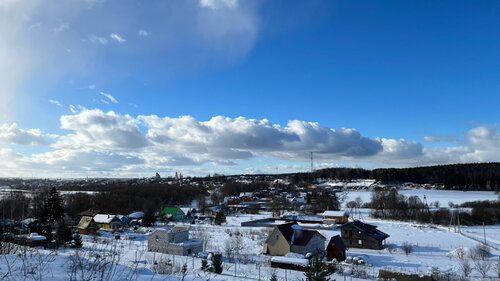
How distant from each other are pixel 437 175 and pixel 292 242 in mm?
133264

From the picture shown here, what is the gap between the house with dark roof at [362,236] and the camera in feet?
103

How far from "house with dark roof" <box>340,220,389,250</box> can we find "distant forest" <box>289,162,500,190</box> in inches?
4020

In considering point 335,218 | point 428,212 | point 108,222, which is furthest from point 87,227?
point 428,212

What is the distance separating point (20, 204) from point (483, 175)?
143m

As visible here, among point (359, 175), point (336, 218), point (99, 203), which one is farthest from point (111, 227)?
point (359, 175)

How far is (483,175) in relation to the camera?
115438 millimetres

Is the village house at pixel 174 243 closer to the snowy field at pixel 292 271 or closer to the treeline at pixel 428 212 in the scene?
the snowy field at pixel 292 271

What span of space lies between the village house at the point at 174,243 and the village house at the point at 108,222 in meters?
22.2

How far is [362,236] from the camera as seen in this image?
106 feet

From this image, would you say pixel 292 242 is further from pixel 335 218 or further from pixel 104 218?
pixel 104 218

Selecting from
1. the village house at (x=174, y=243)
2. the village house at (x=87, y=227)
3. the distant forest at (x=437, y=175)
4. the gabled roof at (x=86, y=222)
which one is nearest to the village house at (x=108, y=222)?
the village house at (x=87, y=227)

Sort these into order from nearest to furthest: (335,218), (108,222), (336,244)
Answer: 1. (336,244)
2. (108,222)
3. (335,218)

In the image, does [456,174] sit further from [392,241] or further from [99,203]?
[99,203]

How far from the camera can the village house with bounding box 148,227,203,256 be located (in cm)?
2531
